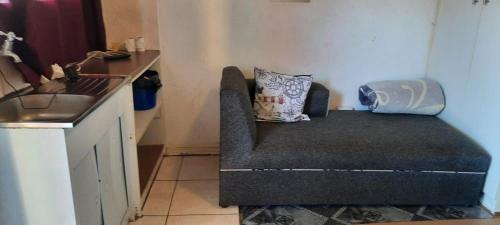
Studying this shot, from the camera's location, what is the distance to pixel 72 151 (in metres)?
1.29

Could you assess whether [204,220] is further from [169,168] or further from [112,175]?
[169,168]

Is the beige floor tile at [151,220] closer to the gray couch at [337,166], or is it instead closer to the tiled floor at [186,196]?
the tiled floor at [186,196]

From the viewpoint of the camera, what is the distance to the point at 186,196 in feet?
7.72

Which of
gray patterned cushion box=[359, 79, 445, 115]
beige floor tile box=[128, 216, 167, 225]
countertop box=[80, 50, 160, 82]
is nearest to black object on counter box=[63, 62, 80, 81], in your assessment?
countertop box=[80, 50, 160, 82]

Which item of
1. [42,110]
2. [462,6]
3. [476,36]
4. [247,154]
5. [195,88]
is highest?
[462,6]

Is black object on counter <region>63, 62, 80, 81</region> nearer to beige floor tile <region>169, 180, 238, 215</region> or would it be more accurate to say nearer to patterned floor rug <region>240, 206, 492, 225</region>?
beige floor tile <region>169, 180, 238, 215</region>

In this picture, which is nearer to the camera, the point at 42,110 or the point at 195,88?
the point at 42,110

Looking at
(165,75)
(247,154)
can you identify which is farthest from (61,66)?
(247,154)

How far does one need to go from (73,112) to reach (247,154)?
1.00 m

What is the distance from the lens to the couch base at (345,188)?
83.7 inches

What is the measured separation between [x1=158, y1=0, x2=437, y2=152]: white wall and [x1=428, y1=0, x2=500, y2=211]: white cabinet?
0.18m

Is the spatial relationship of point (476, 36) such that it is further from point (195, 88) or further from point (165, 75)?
point (165, 75)

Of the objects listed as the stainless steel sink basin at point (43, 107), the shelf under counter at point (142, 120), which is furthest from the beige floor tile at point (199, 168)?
the stainless steel sink basin at point (43, 107)

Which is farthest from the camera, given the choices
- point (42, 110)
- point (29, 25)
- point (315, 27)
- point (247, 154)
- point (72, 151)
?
point (315, 27)
